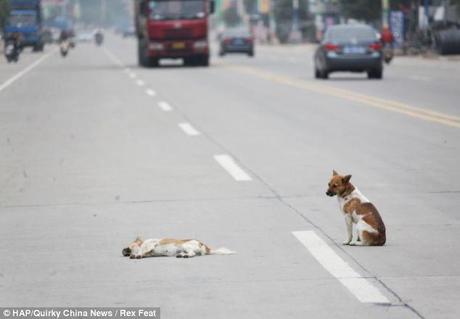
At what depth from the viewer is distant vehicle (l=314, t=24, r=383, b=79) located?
124 feet

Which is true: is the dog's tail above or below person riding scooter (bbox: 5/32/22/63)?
above

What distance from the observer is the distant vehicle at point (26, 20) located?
293 ft

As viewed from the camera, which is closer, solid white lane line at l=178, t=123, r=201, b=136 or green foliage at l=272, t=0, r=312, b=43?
solid white lane line at l=178, t=123, r=201, b=136

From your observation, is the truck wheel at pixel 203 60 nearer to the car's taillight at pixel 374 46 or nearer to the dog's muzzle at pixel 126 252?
the car's taillight at pixel 374 46

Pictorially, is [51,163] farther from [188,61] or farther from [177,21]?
[188,61]

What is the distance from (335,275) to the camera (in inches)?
315

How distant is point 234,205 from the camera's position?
37.6ft

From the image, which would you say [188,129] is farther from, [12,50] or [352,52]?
[12,50]

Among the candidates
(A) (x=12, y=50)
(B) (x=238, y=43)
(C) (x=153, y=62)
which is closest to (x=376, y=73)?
(C) (x=153, y=62)

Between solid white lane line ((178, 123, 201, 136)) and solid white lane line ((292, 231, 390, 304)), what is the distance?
31.7 feet

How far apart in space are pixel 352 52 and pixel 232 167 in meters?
23.7

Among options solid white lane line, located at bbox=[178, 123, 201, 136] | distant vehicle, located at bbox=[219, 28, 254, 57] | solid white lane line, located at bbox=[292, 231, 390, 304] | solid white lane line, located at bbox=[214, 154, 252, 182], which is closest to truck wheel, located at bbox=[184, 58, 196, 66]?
distant vehicle, located at bbox=[219, 28, 254, 57]

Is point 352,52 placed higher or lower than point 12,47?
higher

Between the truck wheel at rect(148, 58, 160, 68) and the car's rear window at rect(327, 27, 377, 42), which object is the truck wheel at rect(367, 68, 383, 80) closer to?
the car's rear window at rect(327, 27, 377, 42)
